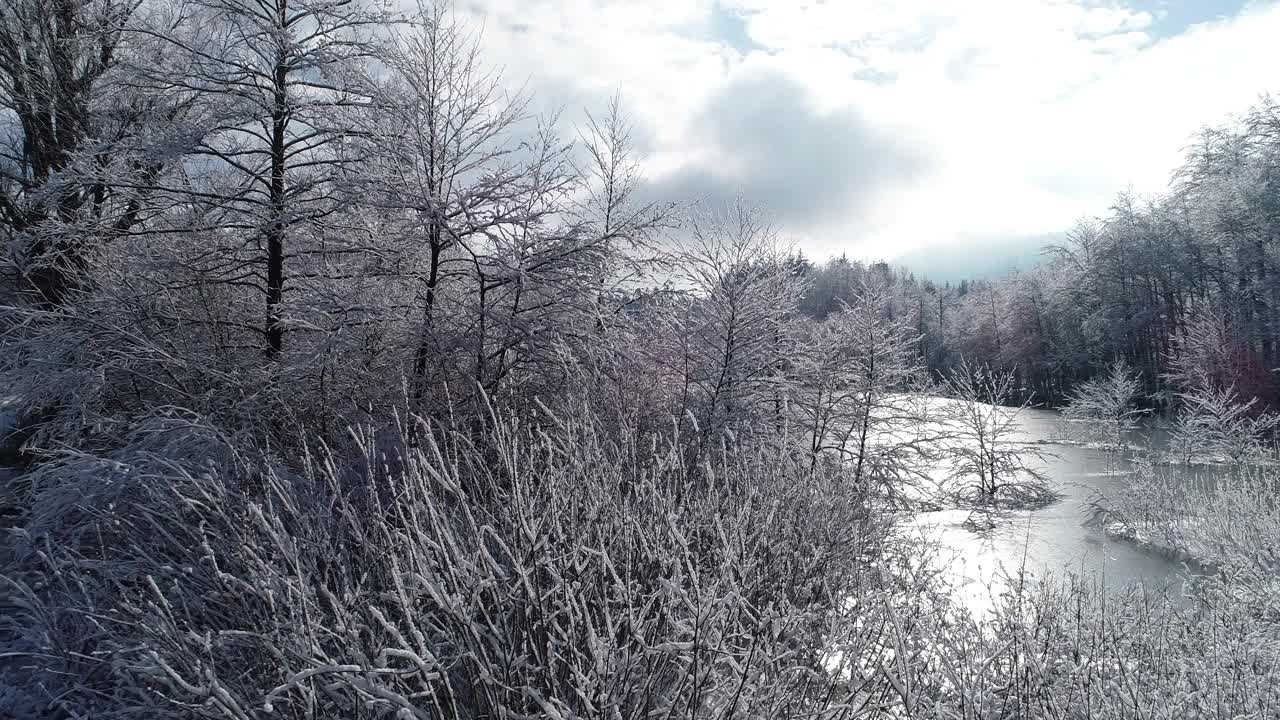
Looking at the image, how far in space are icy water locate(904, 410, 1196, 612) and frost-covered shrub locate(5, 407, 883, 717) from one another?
15.7 ft

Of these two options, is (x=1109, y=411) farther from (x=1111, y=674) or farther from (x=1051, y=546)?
(x=1111, y=674)

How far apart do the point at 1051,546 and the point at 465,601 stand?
14221 mm

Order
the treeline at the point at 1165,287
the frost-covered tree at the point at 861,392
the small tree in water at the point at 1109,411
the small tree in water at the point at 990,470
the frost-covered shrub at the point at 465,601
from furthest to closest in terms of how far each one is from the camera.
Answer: the treeline at the point at 1165,287 < the small tree in water at the point at 1109,411 < the small tree in water at the point at 990,470 < the frost-covered tree at the point at 861,392 < the frost-covered shrub at the point at 465,601

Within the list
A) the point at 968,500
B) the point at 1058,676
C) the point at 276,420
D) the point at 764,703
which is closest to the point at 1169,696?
the point at 1058,676

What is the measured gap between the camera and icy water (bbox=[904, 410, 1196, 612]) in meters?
9.62

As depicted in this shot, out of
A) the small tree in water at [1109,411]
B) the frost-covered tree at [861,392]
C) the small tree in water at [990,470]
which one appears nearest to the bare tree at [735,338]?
the frost-covered tree at [861,392]

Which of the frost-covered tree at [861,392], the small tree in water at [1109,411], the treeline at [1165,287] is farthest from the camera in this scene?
the treeline at [1165,287]

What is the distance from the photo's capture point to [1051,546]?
1294cm

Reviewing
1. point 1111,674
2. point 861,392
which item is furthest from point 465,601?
point 861,392

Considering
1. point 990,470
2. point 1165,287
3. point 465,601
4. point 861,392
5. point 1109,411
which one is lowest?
point 990,470

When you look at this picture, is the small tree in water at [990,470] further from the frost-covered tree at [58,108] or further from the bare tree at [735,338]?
the frost-covered tree at [58,108]

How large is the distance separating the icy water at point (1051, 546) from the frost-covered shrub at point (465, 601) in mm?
4794

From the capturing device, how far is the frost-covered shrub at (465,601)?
2.18m

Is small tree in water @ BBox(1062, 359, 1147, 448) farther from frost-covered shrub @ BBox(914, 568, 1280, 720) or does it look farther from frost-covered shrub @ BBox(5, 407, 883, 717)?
frost-covered shrub @ BBox(5, 407, 883, 717)
